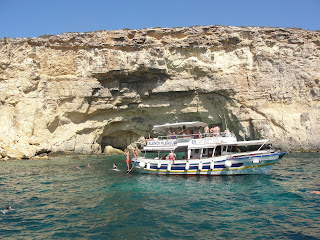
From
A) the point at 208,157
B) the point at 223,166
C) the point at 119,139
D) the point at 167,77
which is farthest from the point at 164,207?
the point at 119,139

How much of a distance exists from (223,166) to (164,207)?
680 centimetres

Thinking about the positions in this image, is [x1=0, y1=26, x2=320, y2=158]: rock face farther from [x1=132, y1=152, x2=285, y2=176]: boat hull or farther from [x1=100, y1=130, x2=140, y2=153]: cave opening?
[x1=132, y1=152, x2=285, y2=176]: boat hull

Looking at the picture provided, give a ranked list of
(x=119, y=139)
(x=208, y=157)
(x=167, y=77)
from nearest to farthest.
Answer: (x=208, y=157), (x=167, y=77), (x=119, y=139)

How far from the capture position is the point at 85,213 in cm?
953

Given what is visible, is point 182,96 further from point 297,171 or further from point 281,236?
point 281,236

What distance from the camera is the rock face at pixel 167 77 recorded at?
30.1m

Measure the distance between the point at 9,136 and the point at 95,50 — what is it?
45.2 feet

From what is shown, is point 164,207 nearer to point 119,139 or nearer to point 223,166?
point 223,166

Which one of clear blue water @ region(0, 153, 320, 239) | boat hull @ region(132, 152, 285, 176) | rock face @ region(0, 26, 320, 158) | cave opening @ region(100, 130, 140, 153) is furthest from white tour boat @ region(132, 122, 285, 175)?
cave opening @ region(100, 130, 140, 153)

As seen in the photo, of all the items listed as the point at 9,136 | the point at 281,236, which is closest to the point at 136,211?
the point at 281,236

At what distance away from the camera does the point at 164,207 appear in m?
10.1

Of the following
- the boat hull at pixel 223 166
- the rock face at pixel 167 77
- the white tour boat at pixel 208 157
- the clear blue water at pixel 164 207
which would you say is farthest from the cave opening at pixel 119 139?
the clear blue water at pixel 164 207

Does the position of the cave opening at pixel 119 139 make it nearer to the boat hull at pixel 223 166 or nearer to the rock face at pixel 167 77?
the rock face at pixel 167 77

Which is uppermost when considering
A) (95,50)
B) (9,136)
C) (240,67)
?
(95,50)
